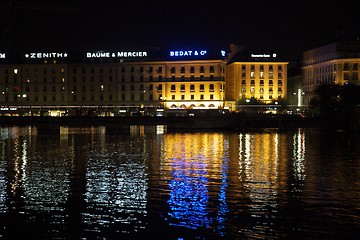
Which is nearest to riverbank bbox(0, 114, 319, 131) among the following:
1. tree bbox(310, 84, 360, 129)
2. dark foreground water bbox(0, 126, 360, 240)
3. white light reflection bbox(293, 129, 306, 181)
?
tree bbox(310, 84, 360, 129)

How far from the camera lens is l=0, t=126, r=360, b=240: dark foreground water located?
3319 centimetres

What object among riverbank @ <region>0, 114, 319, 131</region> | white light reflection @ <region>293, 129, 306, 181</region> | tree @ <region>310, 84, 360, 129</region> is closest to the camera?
white light reflection @ <region>293, 129, 306, 181</region>

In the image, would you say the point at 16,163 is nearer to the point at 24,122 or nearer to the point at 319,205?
the point at 319,205

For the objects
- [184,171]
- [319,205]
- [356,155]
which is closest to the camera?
[319,205]

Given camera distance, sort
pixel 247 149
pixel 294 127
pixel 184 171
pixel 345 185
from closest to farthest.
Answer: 1. pixel 345 185
2. pixel 184 171
3. pixel 247 149
4. pixel 294 127

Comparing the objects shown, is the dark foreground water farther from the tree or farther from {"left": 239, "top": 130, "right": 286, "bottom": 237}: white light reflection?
the tree

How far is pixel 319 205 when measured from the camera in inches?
1559

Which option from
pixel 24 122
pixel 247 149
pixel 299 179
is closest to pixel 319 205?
pixel 299 179

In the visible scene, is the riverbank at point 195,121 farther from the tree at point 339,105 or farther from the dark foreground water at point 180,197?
the dark foreground water at point 180,197

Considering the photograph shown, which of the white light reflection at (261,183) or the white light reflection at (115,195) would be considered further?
the white light reflection at (261,183)

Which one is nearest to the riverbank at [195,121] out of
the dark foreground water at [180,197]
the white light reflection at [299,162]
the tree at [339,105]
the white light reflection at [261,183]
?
the tree at [339,105]

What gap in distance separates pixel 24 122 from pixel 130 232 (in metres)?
137

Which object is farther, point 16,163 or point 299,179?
point 16,163

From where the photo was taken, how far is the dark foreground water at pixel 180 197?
33188 mm
